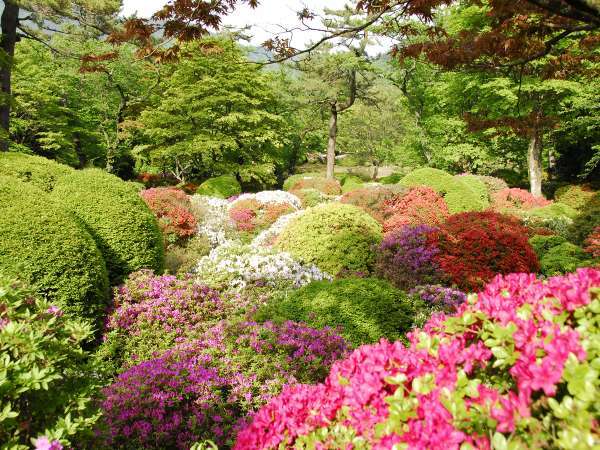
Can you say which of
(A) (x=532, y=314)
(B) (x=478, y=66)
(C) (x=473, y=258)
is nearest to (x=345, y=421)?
(A) (x=532, y=314)

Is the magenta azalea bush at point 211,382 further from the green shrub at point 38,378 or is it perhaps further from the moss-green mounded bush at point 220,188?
the moss-green mounded bush at point 220,188

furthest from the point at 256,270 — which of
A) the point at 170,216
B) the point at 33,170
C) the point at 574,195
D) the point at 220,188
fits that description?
the point at 574,195

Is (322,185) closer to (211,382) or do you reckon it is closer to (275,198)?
(275,198)

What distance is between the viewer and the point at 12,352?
7.12 feet

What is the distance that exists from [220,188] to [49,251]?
16.4 m

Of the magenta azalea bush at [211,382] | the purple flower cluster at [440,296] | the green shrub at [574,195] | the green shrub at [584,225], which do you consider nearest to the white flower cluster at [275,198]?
the green shrub at [584,225]

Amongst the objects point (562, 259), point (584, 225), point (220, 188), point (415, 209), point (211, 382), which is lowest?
point (220, 188)

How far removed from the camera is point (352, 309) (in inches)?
194

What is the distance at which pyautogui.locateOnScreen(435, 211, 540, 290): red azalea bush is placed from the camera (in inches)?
261

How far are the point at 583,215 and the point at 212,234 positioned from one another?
1040 centimetres

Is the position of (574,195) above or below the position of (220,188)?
above

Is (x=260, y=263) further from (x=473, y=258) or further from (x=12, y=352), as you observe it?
(x=12, y=352)

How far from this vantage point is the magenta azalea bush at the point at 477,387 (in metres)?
1.27

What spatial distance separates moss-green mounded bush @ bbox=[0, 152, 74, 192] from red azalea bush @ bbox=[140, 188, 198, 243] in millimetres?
2909
